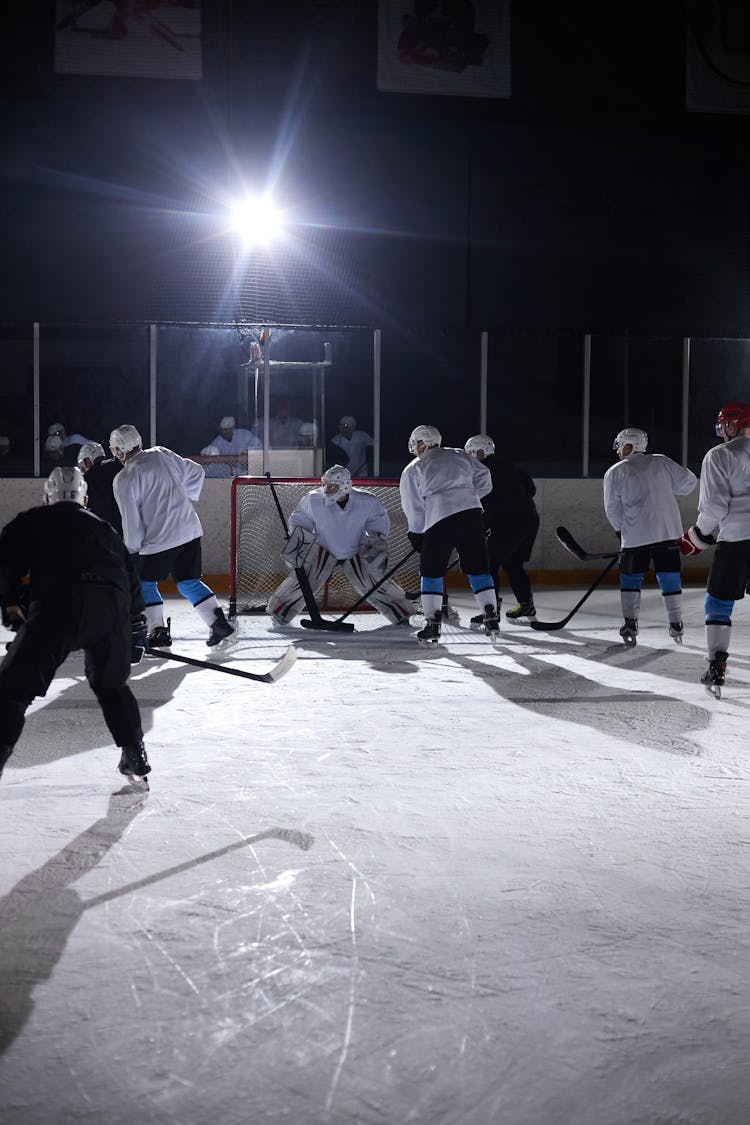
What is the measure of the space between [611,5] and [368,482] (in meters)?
5.88

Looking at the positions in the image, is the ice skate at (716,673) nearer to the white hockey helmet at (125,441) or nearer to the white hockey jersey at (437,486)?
the white hockey jersey at (437,486)

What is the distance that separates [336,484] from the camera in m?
7.39

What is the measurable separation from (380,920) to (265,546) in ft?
20.8

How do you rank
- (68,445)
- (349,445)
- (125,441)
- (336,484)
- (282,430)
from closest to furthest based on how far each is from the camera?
1. (125,441)
2. (336,484)
3. (282,430)
4. (68,445)
5. (349,445)

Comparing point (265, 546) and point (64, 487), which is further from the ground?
point (64, 487)

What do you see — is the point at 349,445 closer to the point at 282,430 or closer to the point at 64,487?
the point at 282,430

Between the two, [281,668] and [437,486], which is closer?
[281,668]

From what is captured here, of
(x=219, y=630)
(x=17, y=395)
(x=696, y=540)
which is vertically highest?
(x=17, y=395)

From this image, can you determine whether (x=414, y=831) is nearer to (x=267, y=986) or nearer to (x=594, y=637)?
(x=267, y=986)

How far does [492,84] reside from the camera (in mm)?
11586

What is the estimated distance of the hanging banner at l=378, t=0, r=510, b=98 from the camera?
11352mm

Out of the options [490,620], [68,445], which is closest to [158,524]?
[490,620]

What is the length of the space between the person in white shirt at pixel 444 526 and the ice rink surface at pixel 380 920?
2.11m

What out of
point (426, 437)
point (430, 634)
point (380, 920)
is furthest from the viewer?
point (426, 437)
